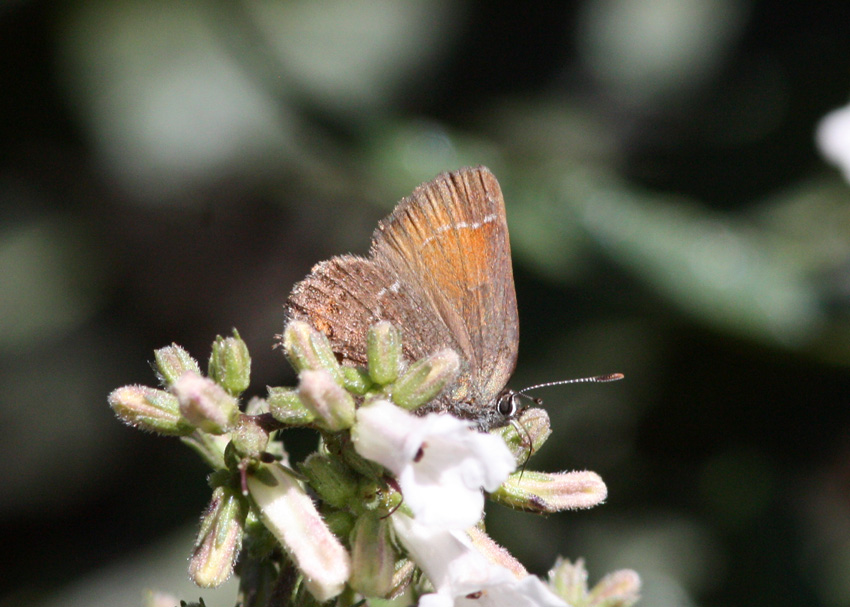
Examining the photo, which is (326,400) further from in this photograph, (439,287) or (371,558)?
(439,287)

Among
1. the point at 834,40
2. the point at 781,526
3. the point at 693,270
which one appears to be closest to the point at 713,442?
the point at 781,526

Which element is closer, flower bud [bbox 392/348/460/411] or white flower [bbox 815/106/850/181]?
flower bud [bbox 392/348/460/411]

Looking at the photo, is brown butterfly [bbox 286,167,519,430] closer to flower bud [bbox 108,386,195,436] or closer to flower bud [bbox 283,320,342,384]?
flower bud [bbox 283,320,342,384]

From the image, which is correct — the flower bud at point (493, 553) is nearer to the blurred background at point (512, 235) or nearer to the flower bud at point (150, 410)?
the flower bud at point (150, 410)

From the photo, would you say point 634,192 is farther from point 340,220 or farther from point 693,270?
point 340,220

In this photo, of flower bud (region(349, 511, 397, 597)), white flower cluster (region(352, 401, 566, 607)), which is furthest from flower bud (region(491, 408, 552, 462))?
flower bud (region(349, 511, 397, 597))

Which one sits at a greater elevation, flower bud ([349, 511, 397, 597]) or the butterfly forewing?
the butterfly forewing
